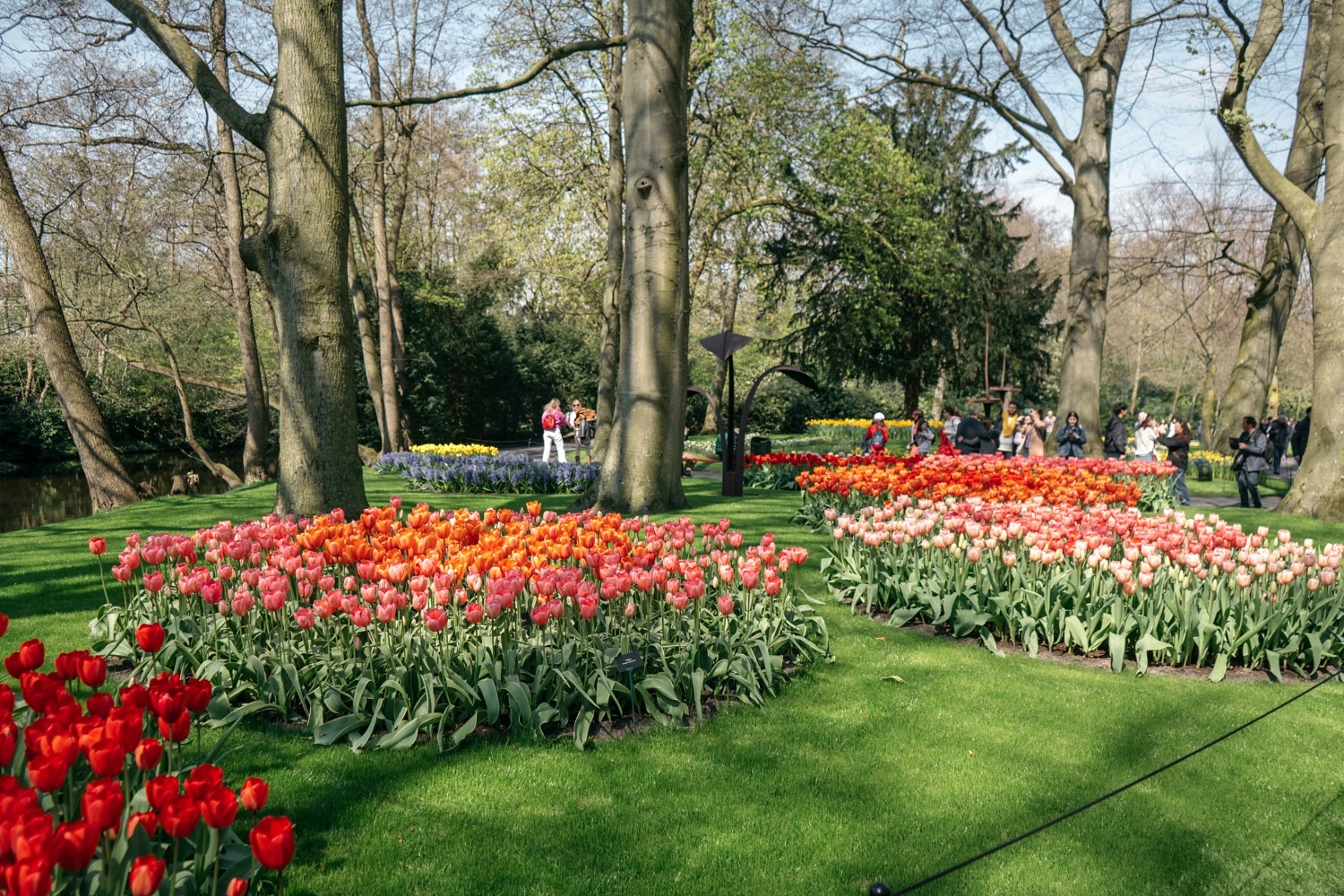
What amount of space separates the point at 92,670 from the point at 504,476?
38.9 ft

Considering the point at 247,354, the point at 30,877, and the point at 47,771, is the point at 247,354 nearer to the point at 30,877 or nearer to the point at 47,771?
the point at 47,771

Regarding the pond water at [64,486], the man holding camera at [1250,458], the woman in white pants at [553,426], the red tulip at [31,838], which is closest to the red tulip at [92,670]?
the red tulip at [31,838]

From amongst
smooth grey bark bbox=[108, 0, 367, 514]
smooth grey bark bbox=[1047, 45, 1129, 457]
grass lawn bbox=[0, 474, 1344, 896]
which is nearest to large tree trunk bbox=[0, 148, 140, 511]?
smooth grey bark bbox=[108, 0, 367, 514]

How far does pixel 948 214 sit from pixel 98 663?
2901cm

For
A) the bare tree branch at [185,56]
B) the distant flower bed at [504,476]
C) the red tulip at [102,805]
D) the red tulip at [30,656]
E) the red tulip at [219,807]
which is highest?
the bare tree branch at [185,56]

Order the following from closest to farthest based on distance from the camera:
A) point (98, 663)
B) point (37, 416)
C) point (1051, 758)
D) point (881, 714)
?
point (98, 663) → point (1051, 758) → point (881, 714) → point (37, 416)

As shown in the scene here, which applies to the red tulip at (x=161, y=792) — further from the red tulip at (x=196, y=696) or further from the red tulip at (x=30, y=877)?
the red tulip at (x=196, y=696)

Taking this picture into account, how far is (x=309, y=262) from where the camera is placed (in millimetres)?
6281

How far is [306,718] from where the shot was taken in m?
3.79

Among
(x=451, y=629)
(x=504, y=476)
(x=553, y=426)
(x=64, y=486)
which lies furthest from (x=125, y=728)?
(x=64, y=486)

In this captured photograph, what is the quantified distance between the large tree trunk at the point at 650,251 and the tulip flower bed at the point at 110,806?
6.84m

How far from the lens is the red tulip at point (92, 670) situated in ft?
7.43

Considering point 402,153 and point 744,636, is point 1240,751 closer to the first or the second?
point 744,636

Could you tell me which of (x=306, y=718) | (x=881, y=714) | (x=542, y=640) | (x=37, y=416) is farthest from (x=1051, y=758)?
(x=37, y=416)
